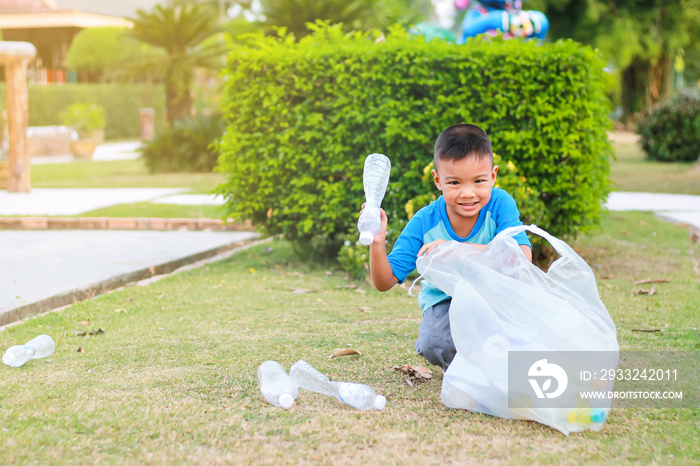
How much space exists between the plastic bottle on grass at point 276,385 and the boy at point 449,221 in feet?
1.79

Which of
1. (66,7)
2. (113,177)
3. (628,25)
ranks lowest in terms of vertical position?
(113,177)

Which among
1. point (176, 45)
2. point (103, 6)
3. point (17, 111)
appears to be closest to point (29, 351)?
point (17, 111)

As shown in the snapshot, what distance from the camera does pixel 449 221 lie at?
338 cm

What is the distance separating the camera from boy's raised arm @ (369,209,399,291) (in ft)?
9.64

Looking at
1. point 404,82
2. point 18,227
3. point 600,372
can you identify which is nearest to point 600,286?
point 404,82

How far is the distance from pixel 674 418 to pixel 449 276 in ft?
3.19

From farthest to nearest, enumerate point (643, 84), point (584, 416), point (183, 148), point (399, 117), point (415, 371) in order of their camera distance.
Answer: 1. point (643, 84)
2. point (183, 148)
3. point (399, 117)
4. point (415, 371)
5. point (584, 416)

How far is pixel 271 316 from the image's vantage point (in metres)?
4.75

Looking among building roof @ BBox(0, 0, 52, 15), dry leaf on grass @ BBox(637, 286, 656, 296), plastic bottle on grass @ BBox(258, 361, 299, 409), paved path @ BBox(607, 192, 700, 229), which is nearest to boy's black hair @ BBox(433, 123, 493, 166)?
plastic bottle on grass @ BBox(258, 361, 299, 409)

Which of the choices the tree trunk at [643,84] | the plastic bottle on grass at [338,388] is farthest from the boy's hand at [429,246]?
the tree trunk at [643,84]

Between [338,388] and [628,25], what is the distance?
1024 inches

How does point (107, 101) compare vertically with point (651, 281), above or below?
above

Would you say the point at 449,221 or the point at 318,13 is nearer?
the point at 449,221

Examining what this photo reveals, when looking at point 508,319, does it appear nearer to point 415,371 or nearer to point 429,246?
point 429,246
